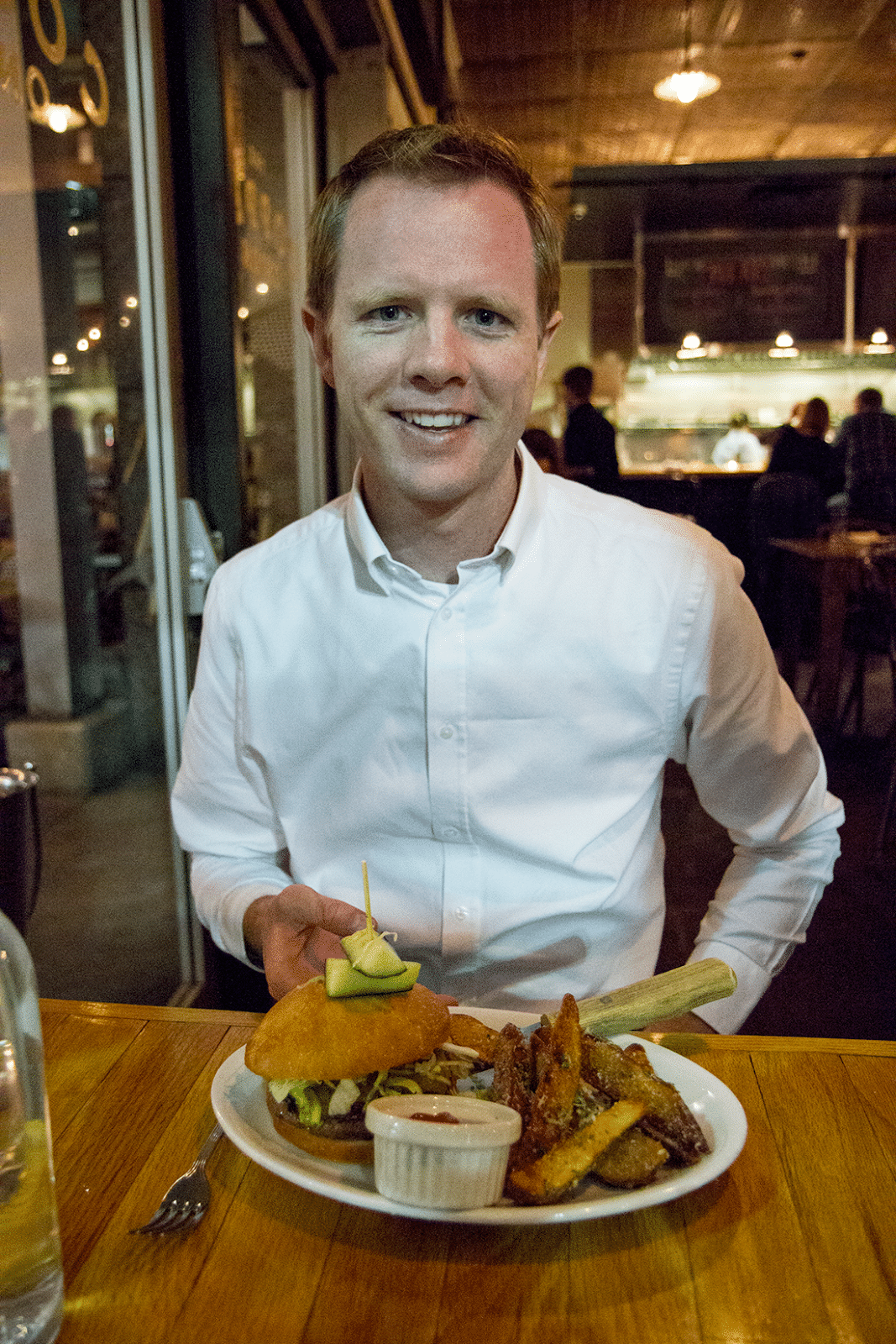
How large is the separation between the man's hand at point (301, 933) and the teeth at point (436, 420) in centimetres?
59

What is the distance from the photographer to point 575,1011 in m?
0.80

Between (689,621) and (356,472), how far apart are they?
53cm

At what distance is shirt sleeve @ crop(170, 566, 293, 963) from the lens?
1.45m

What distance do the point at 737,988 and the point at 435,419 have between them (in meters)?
0.84

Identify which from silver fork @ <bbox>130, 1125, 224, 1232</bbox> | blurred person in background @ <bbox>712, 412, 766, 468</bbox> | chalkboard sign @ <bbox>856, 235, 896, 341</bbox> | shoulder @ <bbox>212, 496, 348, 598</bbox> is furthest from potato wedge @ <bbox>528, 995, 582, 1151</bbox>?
chalkboard sign @ <bbox>856, 235, 896, 341</bbox>

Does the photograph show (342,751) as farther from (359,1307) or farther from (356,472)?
(359,1307)

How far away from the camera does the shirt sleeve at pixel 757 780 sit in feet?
4.48

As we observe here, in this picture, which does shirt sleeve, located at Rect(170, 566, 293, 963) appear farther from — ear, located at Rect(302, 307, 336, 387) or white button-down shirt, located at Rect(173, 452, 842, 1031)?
ear, located at Rect(302, 307, 336, 387)

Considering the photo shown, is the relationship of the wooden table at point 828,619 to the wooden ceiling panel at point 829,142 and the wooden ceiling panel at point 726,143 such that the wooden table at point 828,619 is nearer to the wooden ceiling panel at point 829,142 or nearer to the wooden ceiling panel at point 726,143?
the wooden ceiling panel at point 726,143

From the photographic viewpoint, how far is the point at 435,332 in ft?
4.08

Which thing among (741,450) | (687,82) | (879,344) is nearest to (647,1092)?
(741,450)

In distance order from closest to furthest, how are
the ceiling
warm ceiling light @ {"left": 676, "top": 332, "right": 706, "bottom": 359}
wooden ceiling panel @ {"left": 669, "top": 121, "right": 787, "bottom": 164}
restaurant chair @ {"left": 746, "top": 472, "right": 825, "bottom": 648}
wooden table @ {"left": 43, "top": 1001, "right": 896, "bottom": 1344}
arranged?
wooden table @ {"left": 43, "top": 1001, "right": 896, "bottom": 1344} < restaurant chair @ {"left": 746, "top": 472, "right": 825, "bottom": 648} < the ceiling < wooden ceiling panel @ {"left": 669, "top": 121, "right": 787, "bottom": 164} < warm ceiling light @ {"left": 676, "top": 332, "right": 706, "bottom": 359}

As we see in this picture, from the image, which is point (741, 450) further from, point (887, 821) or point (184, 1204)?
point (184, 1204)

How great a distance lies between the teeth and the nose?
37 millimetres
